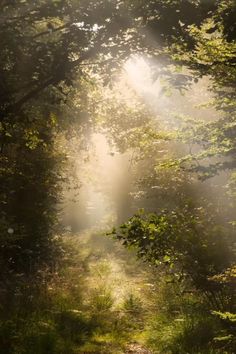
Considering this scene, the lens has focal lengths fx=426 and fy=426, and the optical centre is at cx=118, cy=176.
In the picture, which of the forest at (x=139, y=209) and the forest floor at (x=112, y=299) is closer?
the forest at (x=139, y=209)

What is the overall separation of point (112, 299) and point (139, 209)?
595 centimetres

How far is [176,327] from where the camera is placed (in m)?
8.16

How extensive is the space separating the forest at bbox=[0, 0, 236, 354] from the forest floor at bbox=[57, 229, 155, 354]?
0.16ft

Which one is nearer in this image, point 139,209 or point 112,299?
point 139,209

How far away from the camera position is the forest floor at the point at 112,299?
844cm

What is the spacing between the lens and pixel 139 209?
5824 millimetres

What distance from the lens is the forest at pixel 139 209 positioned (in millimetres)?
6055

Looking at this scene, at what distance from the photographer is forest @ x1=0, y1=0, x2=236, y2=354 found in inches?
238

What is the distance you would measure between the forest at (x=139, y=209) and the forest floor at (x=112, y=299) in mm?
48

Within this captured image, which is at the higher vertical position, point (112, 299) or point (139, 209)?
point (112, 299)

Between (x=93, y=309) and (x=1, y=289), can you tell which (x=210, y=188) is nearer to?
(x=93, y=309)

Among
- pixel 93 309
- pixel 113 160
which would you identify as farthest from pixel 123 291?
pixel 113 160

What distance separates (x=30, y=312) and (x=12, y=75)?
16.5ft

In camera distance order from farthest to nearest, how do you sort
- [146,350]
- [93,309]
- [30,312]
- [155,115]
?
[155,115] < [93,309] < [30,312] < [146,350]
